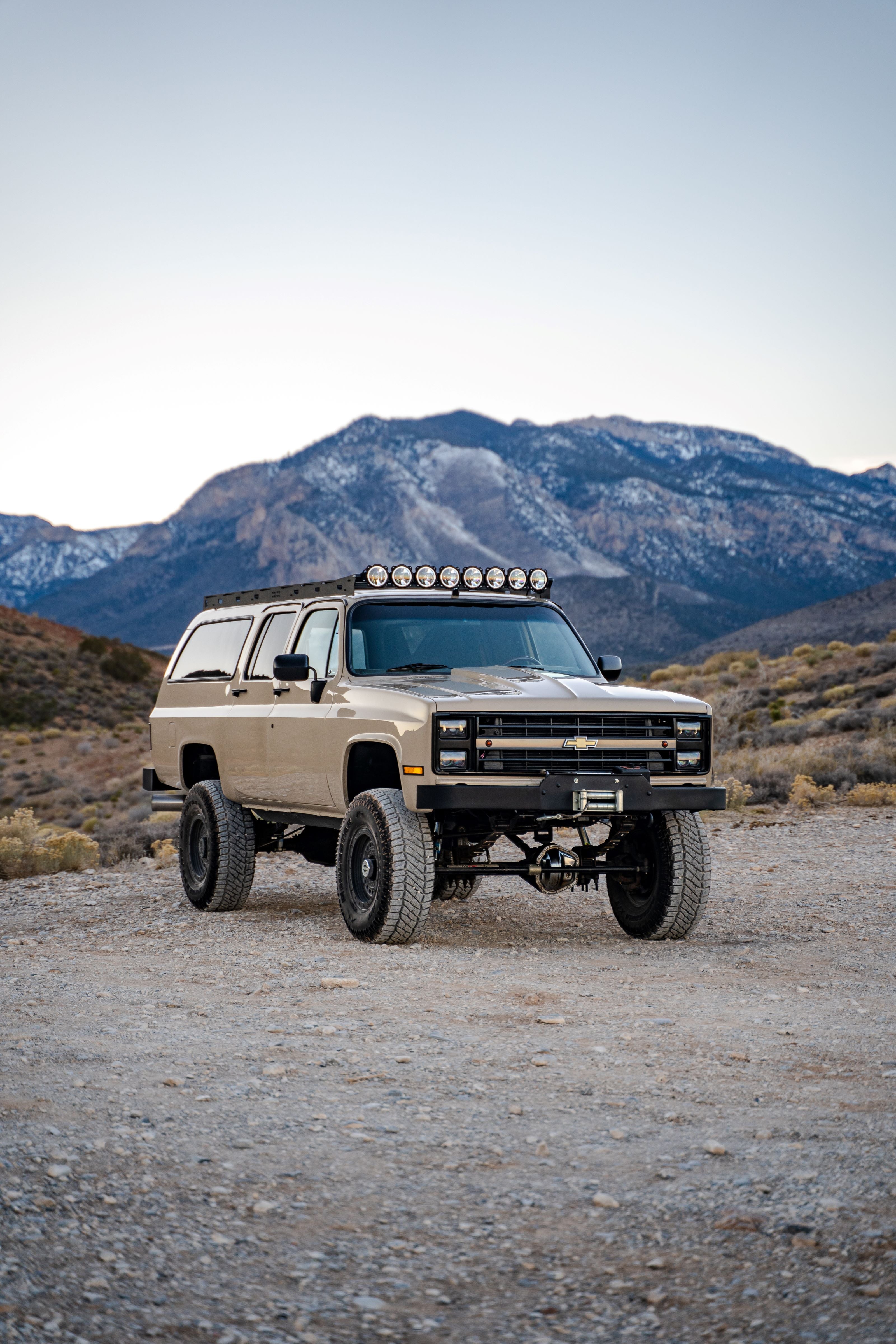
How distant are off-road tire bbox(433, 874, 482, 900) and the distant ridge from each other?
4968cm

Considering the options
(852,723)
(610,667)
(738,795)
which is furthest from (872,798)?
(610,667)

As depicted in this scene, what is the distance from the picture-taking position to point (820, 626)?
71.5 m

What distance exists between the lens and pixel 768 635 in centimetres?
7681

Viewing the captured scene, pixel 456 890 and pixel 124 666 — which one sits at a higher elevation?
pixel 124 666

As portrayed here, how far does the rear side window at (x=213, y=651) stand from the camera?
11641 mm

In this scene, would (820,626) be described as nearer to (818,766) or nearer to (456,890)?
(818,766)

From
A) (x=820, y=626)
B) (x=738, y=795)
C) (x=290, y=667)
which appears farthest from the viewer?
(x=820, y=626)

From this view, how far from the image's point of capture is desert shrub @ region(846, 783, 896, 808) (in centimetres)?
1823

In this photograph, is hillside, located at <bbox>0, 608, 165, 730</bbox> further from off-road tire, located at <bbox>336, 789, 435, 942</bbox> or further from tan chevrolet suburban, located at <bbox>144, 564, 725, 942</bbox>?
off-road tire, located at <bbox>336, 789, 435, 942</bbox>

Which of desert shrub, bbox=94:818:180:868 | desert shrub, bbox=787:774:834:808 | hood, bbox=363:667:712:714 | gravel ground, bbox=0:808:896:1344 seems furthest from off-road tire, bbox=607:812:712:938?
desert shrub, bbox=787:774:834:808

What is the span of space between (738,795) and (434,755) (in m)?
10.6

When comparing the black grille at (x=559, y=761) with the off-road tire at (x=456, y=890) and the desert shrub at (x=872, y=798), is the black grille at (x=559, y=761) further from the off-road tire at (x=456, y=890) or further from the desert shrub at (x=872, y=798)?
the desert shrub at (x=872, y=798)

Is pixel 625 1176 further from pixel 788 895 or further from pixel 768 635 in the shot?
pixel 768 635

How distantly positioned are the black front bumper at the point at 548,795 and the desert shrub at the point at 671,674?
33037 millimetres
